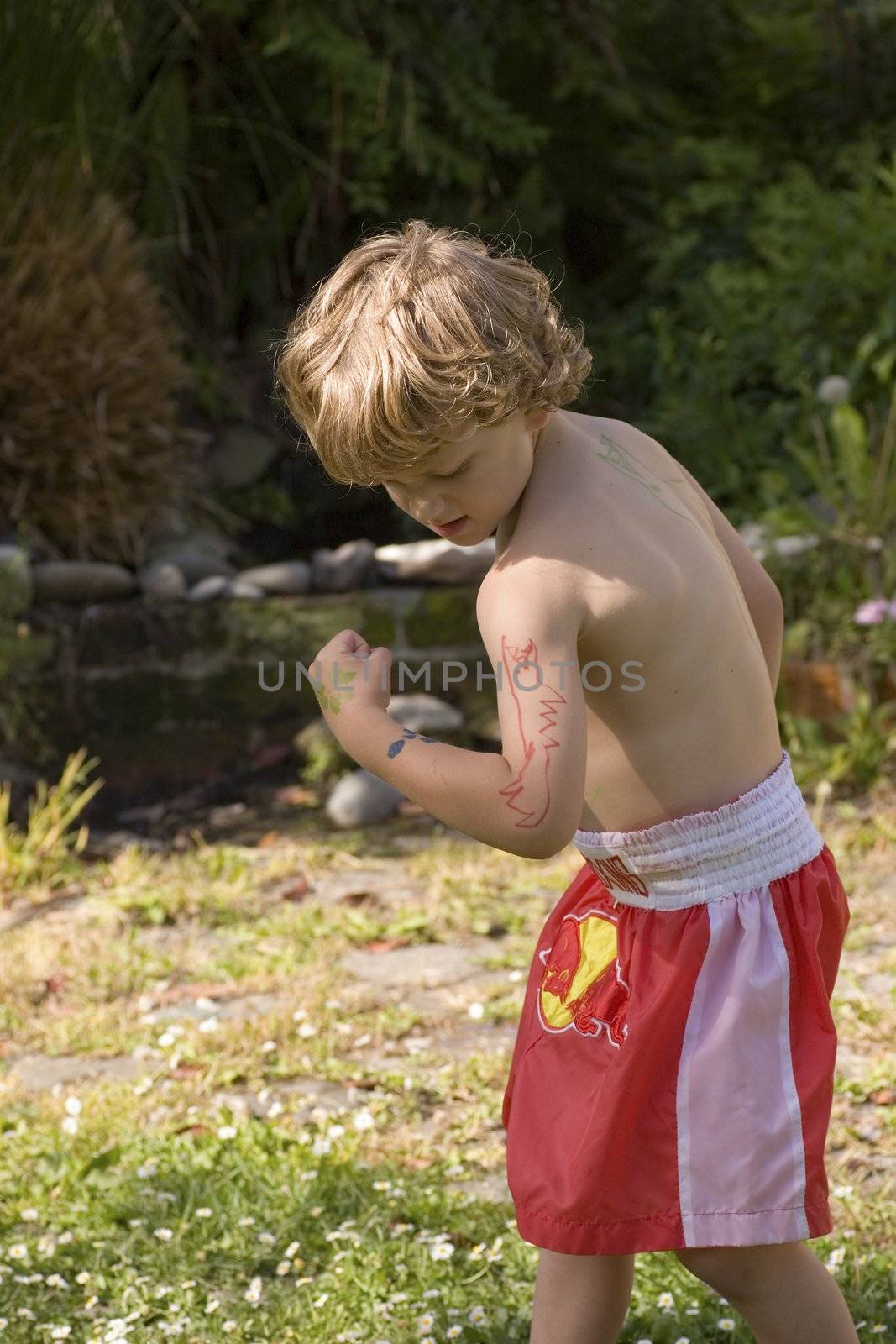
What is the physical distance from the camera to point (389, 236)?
1.66 metres

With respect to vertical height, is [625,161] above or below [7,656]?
above

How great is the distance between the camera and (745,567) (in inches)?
72.7

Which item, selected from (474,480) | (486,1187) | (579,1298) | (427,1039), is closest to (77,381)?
(427,1039)

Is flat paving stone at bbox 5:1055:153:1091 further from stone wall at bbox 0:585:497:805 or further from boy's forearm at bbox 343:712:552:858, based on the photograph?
stone wall at bbox 0:585:497:805

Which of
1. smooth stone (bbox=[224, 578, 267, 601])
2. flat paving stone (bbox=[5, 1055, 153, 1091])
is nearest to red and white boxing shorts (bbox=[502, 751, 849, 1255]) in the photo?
flat paving stone (bbox=[5, 1055, 153, 1091])

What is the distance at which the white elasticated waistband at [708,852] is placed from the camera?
1.58 meters

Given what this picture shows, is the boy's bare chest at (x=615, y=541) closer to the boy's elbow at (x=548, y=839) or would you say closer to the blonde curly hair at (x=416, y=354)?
the blonde curly hair at (x=416, y=354)

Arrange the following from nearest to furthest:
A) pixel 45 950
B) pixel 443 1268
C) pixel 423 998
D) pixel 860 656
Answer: pixel 443 1268 → pixel 423 998 → pixel 45 950 → pixel 860 656

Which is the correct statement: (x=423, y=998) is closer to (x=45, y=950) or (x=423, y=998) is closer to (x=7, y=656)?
(x=45, y=950)

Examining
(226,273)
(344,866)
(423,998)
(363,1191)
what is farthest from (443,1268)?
(226,273)

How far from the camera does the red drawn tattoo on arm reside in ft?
4.69

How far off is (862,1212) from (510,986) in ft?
3.45

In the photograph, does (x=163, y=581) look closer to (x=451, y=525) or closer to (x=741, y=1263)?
(x=451, y=525)

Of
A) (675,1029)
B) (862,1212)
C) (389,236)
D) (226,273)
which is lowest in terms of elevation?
(862,1212)
